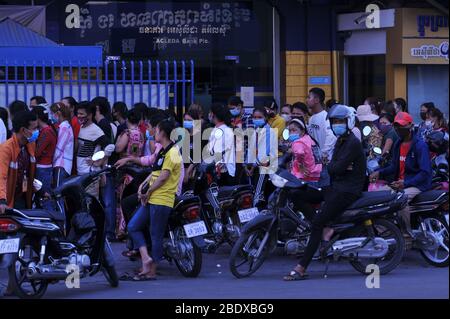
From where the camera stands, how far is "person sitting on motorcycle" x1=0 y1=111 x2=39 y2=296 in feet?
28.5

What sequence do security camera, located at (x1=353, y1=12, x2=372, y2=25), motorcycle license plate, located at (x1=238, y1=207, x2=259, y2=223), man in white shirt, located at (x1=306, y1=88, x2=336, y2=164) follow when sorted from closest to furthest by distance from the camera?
1. motorcycle license plate, located at (x1=238, y1=207, x2=259, y2=223)
2. man in white shirt, located at (x1=306, y1=88, x2=336, y2=164)
3. security camera, located at (x1=353, y1=12, x2=372, y2=25)

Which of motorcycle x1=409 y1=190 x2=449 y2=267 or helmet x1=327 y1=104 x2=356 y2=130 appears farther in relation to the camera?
motorcycle x1=409 y1=190 x2=449 y2=267

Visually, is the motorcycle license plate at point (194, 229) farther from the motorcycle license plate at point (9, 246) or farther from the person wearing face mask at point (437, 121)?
the person wearing face mask at point (437, 121)

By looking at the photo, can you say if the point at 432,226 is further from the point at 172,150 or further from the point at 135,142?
the point at 135,142

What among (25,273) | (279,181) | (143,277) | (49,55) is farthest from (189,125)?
(25,273)

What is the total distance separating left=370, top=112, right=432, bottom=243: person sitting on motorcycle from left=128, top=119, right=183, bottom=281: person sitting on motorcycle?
8.53ft

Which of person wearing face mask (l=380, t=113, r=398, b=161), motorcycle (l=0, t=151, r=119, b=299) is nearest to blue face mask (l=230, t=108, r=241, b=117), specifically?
person wearing face mask (l=380, t=113, r=398, b=161)

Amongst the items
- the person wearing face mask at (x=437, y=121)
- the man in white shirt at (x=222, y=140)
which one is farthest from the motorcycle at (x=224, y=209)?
the person wearing face mask at (x=437, y=121)

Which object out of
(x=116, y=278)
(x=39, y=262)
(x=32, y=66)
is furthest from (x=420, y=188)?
(x=32, y=66)

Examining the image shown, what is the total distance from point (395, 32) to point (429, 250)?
368 inches

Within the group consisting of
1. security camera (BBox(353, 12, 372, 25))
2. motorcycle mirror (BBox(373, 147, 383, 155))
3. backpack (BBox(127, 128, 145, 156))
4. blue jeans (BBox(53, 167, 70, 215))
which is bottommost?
blue jeans (BBox(53, 167, 70, 215))

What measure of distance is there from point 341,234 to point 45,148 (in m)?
3.97

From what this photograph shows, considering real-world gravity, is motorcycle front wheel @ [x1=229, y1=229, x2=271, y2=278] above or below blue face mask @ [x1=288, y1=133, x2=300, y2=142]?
below

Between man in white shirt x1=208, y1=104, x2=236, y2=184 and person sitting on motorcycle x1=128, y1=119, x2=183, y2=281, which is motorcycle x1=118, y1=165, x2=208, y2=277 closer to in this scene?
person sitting on motorcycle x1=128, y1=119, x2=183, y2=281
